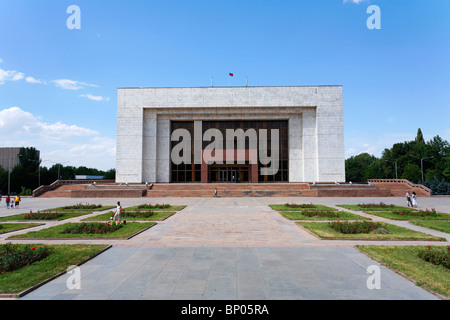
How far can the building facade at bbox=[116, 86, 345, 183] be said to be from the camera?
41.2m

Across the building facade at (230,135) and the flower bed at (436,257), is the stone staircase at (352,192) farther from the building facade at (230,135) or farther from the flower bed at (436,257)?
the flower bed at (436,257)

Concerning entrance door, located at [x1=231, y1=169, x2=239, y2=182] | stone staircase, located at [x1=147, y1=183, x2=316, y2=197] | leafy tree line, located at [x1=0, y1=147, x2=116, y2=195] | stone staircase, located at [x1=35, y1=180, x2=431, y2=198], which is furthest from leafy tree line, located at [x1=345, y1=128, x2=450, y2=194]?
leafy tree line, located at [x1=0, y1=147, x2=116, y2=195]

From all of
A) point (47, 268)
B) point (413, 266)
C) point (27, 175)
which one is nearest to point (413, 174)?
point (413, 266)

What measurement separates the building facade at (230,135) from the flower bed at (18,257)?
3403 cm

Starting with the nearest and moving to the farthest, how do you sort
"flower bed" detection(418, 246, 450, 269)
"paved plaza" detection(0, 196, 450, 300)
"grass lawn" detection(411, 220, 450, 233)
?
"paved plaza" detection(0, 196, 450, 300) < "flower bed" detection(418, 246, 450, 269) < "grass lawn" detection(411, 220, 450, 233)

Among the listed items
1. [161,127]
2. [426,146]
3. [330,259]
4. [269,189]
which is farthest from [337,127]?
[426,146]

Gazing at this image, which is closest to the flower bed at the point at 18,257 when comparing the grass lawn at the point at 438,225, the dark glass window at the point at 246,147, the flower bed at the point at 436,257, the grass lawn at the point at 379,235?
the grass lawn at the point at 379,235

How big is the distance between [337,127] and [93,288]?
138 feet

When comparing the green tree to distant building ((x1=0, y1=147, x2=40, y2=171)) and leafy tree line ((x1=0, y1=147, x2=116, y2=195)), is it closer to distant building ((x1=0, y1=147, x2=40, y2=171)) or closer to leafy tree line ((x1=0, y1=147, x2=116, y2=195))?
leafy tree line ((x1=0, y1=147, x2=116, y2=195))

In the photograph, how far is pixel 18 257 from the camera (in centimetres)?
716

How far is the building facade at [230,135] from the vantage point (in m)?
41.2

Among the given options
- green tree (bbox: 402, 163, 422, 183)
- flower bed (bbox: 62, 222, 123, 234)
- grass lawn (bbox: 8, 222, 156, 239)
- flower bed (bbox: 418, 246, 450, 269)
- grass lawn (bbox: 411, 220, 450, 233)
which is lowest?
grass lawn (bbox: 411, 220, 450, 233)

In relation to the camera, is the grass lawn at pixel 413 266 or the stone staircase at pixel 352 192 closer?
the grass lawn at pixel 413 266

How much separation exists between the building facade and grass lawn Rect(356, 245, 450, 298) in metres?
33.6
